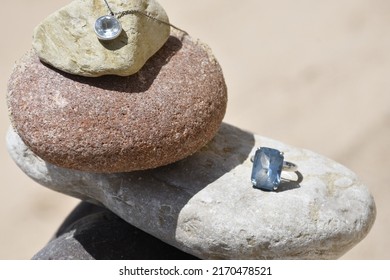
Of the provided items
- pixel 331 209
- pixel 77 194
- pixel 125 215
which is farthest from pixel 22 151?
pixel 331 209

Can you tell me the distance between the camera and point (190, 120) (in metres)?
1.92

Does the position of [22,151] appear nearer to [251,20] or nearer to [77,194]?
[77,194]

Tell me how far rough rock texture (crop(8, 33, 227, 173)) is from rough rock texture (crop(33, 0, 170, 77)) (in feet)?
0.16

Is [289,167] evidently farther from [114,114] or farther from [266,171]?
[114,114]

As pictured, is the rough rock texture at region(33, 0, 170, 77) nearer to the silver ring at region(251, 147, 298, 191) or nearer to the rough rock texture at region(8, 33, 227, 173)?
the rough rock texture at region(8, 33, 227, 173)

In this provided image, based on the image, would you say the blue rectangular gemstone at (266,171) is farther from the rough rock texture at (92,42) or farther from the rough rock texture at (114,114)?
the rough rock texture at (92,42)

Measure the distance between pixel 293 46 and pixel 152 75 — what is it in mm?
2916

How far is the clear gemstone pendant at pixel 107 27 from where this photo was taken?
6.14 feet

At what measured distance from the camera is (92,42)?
6.24 ft

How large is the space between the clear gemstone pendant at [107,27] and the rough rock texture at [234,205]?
18.7 inches

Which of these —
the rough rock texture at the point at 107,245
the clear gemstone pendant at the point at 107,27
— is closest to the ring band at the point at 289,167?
the rough rock texture at the point at 107,245

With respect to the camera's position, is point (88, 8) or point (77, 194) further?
point (77, 194)

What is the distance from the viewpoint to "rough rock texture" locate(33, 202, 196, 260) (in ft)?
7.35

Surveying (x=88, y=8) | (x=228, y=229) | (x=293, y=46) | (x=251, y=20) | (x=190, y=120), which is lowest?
(x=228, y=229)
